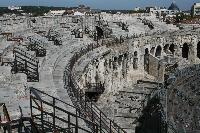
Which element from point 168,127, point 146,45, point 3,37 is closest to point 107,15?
point 146,45

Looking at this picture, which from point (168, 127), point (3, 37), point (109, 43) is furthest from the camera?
point (109, 43)

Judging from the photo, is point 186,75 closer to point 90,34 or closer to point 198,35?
point 90,34

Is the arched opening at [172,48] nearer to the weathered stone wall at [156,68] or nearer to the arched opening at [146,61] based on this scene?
the arched opening at [146,61]

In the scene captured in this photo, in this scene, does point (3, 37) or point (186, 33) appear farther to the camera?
point (186, 33)

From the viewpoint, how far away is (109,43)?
45.8m

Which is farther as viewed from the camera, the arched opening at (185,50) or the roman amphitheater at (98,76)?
the arched opening at (185,50)

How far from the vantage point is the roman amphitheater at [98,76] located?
1653 cm

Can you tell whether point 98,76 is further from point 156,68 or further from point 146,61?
point 146,61

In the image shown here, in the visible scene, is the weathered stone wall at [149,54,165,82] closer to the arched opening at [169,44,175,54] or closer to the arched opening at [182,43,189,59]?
the arched opening at [169,44,175,54]

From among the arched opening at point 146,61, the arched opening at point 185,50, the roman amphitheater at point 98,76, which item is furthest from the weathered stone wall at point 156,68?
the arched opening at point 185,50

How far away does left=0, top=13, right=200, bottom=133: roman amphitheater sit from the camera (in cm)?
1653

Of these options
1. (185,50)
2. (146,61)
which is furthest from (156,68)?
(185,50)

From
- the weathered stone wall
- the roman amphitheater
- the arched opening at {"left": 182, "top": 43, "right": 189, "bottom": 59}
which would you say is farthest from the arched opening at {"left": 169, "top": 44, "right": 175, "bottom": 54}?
the weathered stone wall

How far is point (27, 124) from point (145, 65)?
41333 mm
